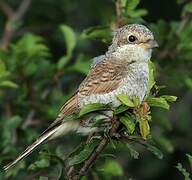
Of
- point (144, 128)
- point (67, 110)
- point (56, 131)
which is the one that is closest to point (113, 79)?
point (67, 110)

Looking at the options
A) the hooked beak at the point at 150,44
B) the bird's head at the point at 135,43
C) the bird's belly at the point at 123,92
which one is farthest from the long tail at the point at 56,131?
the hooked beak at the point at 150,44

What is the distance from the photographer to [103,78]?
501cm

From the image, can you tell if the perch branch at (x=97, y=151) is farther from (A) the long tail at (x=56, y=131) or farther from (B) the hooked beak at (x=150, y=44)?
(B) the hooked beak at (x=150, y=44)

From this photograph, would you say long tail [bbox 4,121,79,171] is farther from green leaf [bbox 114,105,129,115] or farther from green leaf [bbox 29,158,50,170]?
green leaf [bbox 114,105,129,115]

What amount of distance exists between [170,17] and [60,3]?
4.45 feet

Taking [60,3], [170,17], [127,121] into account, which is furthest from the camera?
[170,17]

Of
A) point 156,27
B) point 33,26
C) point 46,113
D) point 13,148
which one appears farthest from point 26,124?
point 33,26

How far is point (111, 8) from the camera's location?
27.6 feet

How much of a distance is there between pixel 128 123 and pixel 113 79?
0.84 meters

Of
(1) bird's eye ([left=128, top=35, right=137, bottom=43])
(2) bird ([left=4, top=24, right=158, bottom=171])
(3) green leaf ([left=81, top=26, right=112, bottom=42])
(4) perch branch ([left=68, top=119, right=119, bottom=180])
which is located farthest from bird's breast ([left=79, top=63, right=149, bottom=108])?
(3) green leaf ([left=81, top=26, right=112, bottom=42])

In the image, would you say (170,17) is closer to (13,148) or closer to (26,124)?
(26,124)

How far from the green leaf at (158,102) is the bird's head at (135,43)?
90cm

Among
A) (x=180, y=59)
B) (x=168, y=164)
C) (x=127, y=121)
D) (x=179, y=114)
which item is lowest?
(x=168, y=164)

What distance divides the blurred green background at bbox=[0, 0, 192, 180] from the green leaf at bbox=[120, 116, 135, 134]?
0.58 meters
